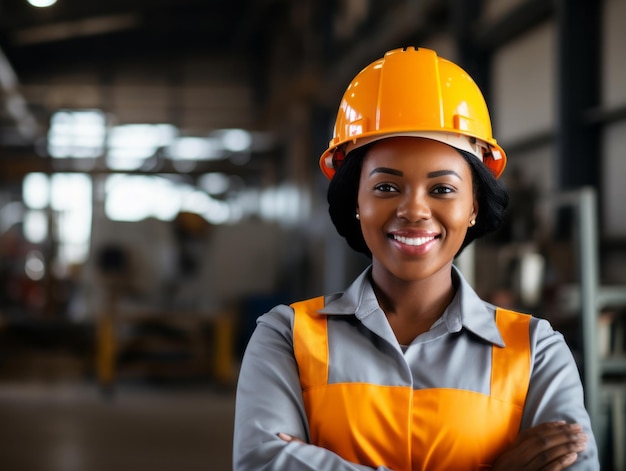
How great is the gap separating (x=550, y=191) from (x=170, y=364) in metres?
4.22

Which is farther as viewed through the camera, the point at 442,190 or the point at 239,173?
the point at 239,173

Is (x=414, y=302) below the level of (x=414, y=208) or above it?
below

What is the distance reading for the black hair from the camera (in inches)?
55.7

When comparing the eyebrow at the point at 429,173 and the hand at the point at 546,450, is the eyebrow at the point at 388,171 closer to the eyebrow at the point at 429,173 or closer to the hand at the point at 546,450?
the eyebrow at the point at 429,173

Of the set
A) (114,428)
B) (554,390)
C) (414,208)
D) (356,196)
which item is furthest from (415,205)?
(114,428)

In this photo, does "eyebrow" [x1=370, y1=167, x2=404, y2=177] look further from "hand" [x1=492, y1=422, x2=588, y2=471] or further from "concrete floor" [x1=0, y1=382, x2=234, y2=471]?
"concrete floor" [x1=0, y1=382, x2=234, y2=471]

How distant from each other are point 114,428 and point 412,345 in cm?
501

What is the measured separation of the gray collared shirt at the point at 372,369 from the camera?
1.29m

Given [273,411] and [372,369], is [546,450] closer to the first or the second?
[372,369]

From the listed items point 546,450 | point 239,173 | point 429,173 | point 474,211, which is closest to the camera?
point 546,450

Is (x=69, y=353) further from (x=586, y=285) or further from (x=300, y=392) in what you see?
(x=300, y=392)

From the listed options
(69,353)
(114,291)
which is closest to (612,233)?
(114,291)

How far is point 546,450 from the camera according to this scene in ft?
4.02

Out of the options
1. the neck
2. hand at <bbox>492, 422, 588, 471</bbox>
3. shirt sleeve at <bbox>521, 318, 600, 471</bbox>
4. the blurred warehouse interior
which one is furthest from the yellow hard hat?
the blurred warehouse interior
